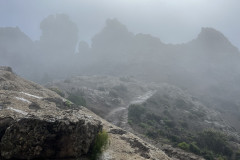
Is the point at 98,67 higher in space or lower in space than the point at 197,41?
lower

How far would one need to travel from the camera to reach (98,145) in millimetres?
14000

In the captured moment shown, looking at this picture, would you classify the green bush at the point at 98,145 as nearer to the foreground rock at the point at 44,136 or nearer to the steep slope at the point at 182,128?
the foreground rock at the point at 44,136

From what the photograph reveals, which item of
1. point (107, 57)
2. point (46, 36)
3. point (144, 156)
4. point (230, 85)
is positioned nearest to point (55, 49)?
point (46, 36)

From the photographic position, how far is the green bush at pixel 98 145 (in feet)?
43.4

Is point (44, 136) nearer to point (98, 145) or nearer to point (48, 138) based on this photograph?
point (48, 138)

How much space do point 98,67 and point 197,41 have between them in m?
93.7

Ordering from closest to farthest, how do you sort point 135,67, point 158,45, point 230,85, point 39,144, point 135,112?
point 39,144 → point 135,112 → point 230,85 → point 135,67 → point 158,45

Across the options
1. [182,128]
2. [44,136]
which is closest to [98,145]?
[44,136]

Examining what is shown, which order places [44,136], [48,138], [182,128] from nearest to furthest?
[44,136], [48,138], [182,128]

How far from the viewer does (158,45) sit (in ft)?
538

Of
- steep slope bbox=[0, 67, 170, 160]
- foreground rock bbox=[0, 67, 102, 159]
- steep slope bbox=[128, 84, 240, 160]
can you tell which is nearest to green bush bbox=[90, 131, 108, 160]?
steep slope bbox=[0, 67, 170, 160]

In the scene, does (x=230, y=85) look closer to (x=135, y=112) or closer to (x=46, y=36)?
(x=135, y=112)

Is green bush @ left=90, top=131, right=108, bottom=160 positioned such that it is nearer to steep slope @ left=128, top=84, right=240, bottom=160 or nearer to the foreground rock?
the foreground rock

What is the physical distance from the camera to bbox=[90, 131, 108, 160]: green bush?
43.4ft
